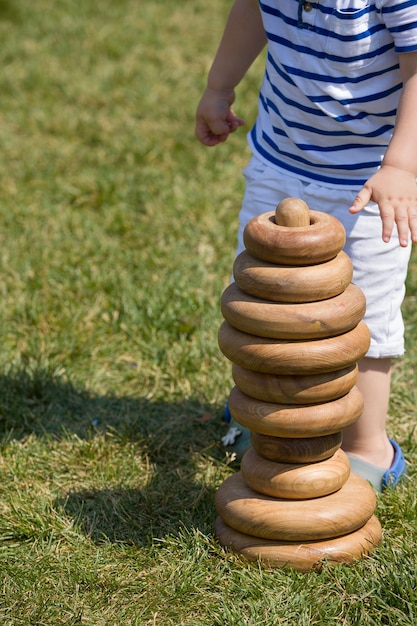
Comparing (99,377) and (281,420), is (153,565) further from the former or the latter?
(99,377)

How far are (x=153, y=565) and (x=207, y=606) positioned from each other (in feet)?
0.65

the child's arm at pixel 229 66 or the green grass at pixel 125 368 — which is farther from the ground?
the child's arm at pixel 229 66

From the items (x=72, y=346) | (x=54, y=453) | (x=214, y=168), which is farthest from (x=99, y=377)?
(x=214, y=168)

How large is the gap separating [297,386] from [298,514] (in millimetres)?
295

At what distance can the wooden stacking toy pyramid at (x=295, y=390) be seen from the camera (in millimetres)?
1891

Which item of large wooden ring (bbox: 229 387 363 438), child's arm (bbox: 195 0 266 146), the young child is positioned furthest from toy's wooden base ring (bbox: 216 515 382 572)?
child's arm (bbox: 195 0 266 146)

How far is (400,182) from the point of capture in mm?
1965

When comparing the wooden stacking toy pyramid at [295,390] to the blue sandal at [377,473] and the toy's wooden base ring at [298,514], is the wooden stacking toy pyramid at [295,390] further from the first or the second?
the blue sandal at [377,473]

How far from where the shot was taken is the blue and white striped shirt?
6.96 ft

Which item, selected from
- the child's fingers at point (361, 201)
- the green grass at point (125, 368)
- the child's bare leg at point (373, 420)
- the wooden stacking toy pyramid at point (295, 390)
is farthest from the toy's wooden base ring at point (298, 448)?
the child's fingers at point (361, 201)

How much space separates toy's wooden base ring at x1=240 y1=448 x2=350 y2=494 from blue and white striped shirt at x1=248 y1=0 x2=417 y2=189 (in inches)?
28.7

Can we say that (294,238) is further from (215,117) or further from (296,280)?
(215,117)

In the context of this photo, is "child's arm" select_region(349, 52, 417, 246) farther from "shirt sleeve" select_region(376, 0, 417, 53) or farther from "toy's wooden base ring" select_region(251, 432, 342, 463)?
"toy's wooden base ring" select_region(251, 432, 342, 463)

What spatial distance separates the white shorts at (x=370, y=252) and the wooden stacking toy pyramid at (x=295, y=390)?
353 millimetres
